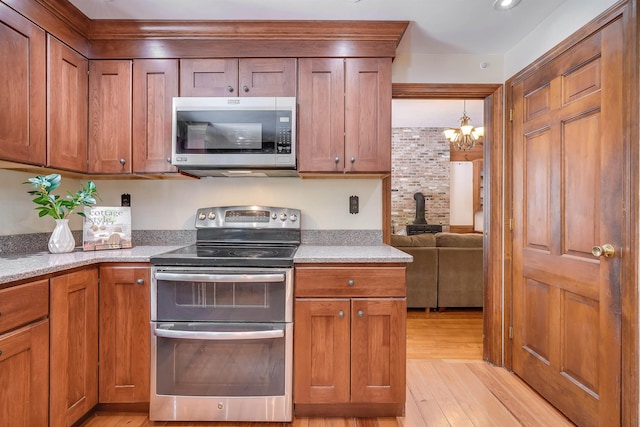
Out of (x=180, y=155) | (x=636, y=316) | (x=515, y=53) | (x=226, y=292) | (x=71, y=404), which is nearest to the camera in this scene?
(x=636, y=316)

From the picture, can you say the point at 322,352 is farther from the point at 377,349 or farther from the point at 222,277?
the point at 222,277

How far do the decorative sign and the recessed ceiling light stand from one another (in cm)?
252

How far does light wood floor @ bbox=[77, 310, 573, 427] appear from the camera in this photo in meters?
1.85

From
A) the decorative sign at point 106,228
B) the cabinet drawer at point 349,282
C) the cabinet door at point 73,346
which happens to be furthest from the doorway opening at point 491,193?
the cabinet door at point 73,346

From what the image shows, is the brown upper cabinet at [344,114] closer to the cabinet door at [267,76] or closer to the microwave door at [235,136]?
the cabinet door at [267,76]

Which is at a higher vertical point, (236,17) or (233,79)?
(236,17)

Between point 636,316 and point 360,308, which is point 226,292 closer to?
point 360,308

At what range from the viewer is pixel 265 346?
181 cm

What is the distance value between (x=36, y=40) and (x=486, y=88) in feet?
9.19

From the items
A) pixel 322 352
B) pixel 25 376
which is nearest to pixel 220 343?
pixel 322 352

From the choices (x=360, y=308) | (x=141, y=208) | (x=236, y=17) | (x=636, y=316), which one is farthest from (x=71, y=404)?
(x=636, y=316)

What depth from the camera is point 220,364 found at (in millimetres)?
1810

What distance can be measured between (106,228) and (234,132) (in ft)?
3.20

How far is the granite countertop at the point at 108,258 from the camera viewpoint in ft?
4.86
